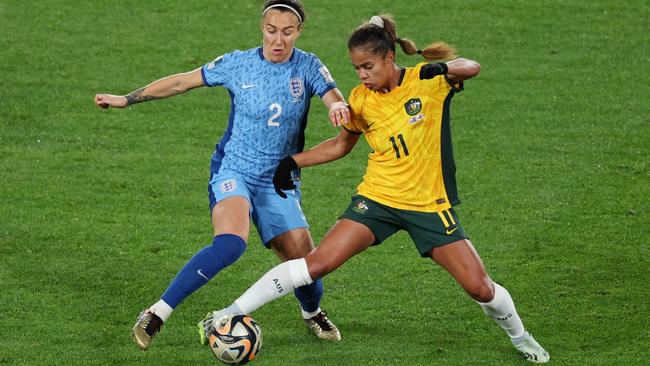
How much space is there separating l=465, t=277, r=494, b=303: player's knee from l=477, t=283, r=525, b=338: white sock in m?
0.05

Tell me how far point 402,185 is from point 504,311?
1.02 m

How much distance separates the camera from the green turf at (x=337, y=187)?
8.09 meters

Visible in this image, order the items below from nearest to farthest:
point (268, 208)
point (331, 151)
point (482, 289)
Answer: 1. point (482, 289)
2. point (331, 151)
3. point (268, 208)

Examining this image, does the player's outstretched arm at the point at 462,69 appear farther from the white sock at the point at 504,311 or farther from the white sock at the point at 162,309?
the white sock at the point at 162,309

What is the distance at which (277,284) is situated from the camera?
7.30 meters

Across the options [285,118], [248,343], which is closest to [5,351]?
[248,343]

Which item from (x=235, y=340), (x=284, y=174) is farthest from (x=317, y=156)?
(x=235, y=340)

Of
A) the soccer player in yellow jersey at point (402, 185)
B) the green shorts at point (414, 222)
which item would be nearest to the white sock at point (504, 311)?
the soccer player in yellow jersey at point (402, 185)

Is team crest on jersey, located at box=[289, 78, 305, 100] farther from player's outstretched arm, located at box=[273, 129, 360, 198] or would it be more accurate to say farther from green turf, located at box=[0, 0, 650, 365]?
green turf, located at box=[0, 0, 650, 365]

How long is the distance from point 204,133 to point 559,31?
16.3 feet

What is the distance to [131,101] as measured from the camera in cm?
788

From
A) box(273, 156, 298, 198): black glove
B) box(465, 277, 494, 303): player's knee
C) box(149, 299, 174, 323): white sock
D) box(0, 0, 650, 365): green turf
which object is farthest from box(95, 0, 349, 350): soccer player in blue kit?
box(465, 277, 494, 303): player's knee

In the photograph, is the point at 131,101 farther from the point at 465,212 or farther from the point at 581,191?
the point at 581,191

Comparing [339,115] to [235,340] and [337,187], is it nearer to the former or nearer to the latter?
[235,340]
